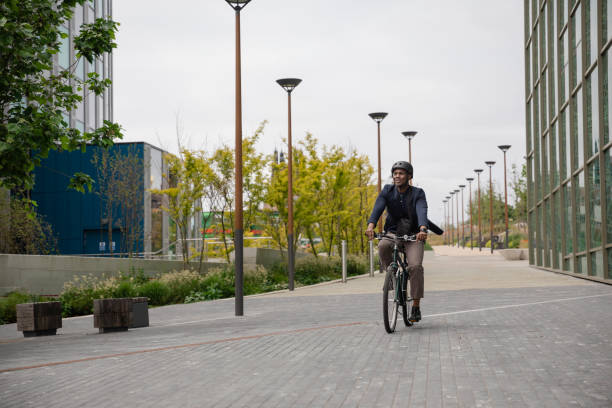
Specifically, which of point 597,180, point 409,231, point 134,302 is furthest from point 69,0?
point 597,180

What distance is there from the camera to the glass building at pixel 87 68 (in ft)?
109

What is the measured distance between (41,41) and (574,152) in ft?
48.8

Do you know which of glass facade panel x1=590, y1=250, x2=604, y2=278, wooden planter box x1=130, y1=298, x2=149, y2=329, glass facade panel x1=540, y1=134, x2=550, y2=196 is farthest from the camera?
glass facade panel x1=540, y1=134, x2=550, y2=196

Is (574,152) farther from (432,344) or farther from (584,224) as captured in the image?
(432,344)

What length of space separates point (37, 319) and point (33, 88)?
337 cm

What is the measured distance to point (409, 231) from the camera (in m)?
7.86

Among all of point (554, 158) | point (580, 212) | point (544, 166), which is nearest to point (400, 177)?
point (580, 212)

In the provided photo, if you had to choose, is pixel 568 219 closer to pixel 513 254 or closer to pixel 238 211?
pixel 238 211

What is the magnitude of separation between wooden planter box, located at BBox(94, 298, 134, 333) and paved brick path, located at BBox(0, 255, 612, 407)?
226mm

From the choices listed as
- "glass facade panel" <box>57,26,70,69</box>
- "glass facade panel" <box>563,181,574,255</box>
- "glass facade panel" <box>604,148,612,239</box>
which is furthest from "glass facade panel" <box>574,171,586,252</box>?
"glass facade panel" <box>57,26,70,69</box>

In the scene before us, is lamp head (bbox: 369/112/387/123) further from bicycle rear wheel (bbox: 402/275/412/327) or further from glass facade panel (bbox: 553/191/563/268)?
bicycle rear wheel (bbox: 402/275/412/327)

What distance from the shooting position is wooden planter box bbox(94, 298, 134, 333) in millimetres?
9836

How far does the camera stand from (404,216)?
7910 millimetres

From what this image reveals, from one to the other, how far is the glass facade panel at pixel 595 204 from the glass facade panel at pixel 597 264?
23 centimetres
